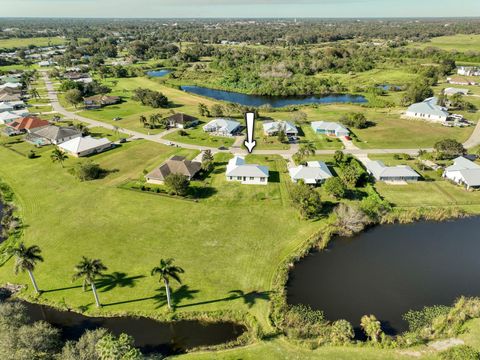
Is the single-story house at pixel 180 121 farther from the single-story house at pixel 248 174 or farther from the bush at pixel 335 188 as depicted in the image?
the bush at pixel 335 188

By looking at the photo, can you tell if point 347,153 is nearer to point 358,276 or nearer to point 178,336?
point 358,276

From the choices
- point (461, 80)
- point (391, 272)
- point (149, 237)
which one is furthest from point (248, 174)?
point (461, 80)

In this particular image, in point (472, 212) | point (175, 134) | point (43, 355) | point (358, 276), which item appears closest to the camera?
point (43, 355)

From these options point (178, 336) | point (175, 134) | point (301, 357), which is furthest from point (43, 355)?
point (175, 134)

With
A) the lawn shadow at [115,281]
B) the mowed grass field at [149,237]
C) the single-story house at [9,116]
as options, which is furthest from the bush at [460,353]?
the single-story house at [9,116]

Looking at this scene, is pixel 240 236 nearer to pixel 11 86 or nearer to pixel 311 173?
pixel 311 173

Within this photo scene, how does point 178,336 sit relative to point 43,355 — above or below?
below

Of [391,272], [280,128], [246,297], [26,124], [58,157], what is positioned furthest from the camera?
[26,124]
